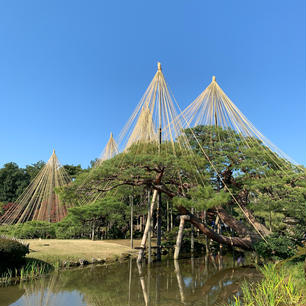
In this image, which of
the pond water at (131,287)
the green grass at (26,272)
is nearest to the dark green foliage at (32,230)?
the green grass at (26,272)

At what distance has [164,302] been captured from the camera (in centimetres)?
604

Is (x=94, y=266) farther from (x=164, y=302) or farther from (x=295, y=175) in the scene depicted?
(x=295, y=175)

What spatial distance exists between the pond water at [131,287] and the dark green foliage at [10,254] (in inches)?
45.3

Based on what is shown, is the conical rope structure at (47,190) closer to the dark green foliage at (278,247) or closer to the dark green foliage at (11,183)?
the dark green foliage at (11,183)

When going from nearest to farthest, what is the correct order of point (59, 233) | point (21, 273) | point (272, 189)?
point (21, 273)
point (272, 189)
point (59, 233)

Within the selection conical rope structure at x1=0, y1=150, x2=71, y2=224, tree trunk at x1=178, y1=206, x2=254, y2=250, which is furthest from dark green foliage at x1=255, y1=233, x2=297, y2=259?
conical rope structure at x1=0, y1=150, x2=71, y2=224

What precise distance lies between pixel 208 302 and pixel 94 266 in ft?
20.0

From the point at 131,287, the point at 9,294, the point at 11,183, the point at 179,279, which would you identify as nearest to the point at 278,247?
the point at 179,279

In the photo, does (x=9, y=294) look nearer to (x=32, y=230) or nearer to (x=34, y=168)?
(x=32, y=230)

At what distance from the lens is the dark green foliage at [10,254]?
8.05 meters

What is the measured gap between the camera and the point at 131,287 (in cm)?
746

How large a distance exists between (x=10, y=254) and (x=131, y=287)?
4.17 metres

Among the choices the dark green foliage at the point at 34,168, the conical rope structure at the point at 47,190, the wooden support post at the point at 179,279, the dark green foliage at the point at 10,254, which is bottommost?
the wooden support post at the point at 179,279

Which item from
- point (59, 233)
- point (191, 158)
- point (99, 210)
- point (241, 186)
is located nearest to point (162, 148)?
point (191, 158)
